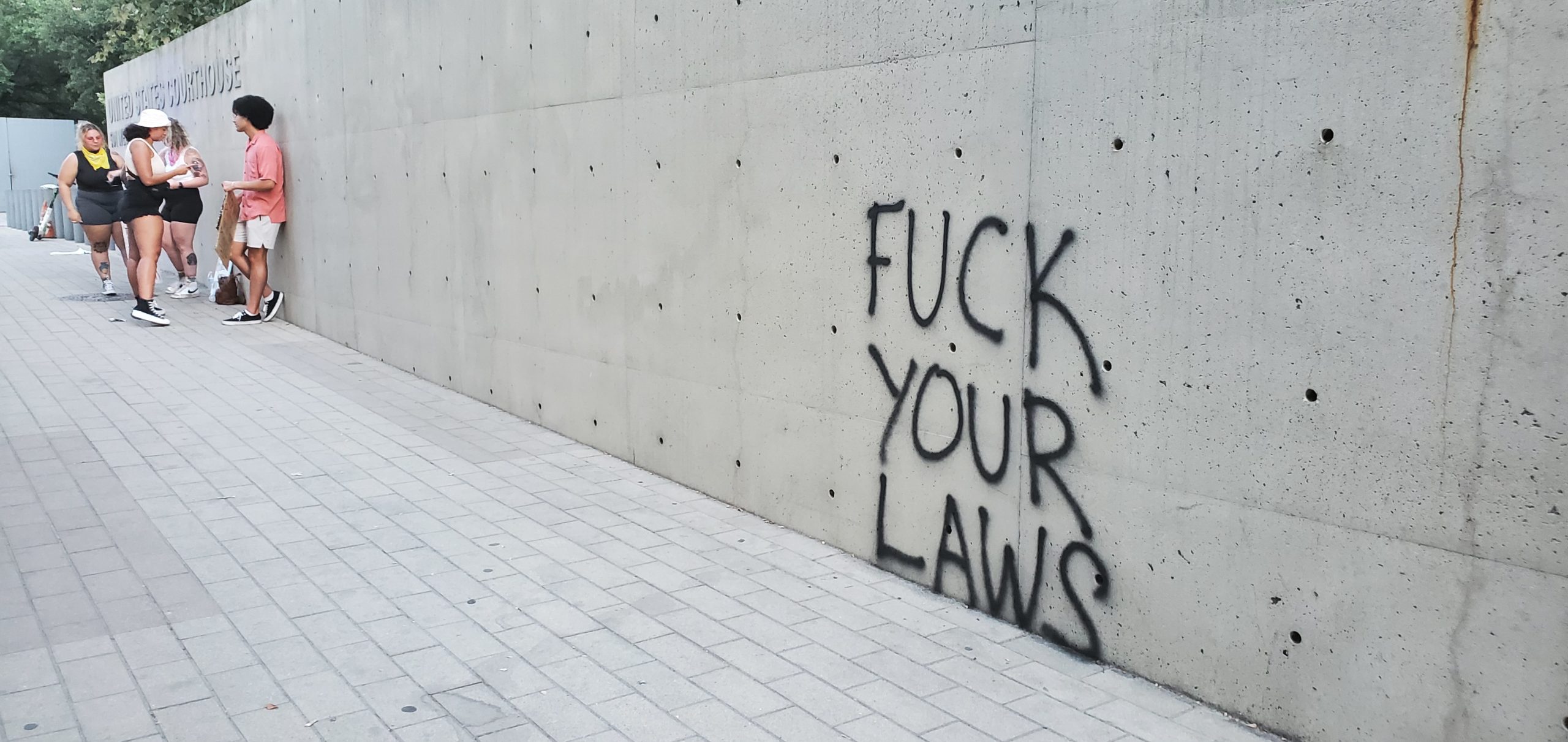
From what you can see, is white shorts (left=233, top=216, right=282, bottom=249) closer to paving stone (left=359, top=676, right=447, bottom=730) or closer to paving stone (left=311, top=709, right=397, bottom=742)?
paving stone (left=359, top=676, right=447, bottom=730)

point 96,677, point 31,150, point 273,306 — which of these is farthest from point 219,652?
point 31,150

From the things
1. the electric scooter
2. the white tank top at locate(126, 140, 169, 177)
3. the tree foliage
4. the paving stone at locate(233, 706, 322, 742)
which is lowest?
the paving stone at locate(233, 706, 322, 742)

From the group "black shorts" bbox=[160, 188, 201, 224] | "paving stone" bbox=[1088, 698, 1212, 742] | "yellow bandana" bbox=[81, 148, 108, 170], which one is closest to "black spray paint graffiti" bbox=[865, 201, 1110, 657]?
"paving stone" bbox=[1088, 698, 1212, 742]

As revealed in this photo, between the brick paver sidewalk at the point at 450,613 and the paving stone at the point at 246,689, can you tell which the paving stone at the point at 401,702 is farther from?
the paving stone at the point at 246,689

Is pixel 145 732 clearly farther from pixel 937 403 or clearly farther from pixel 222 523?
pixel 937 403

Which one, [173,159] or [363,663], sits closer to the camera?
[363,663]

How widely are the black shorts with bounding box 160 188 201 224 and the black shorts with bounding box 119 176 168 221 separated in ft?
3.75

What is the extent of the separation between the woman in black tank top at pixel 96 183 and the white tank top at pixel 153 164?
0.48 metres

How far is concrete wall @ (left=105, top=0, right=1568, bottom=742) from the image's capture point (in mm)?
3049

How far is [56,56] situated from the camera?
1559 inches

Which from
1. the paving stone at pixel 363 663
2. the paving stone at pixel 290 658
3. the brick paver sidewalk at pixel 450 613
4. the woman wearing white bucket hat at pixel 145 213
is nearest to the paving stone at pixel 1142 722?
the brick paver sidewalk at pixel 450 613

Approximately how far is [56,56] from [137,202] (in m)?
34.4

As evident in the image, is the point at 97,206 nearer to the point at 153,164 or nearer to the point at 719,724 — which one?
the point at 153,164

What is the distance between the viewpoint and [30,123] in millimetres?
35406
